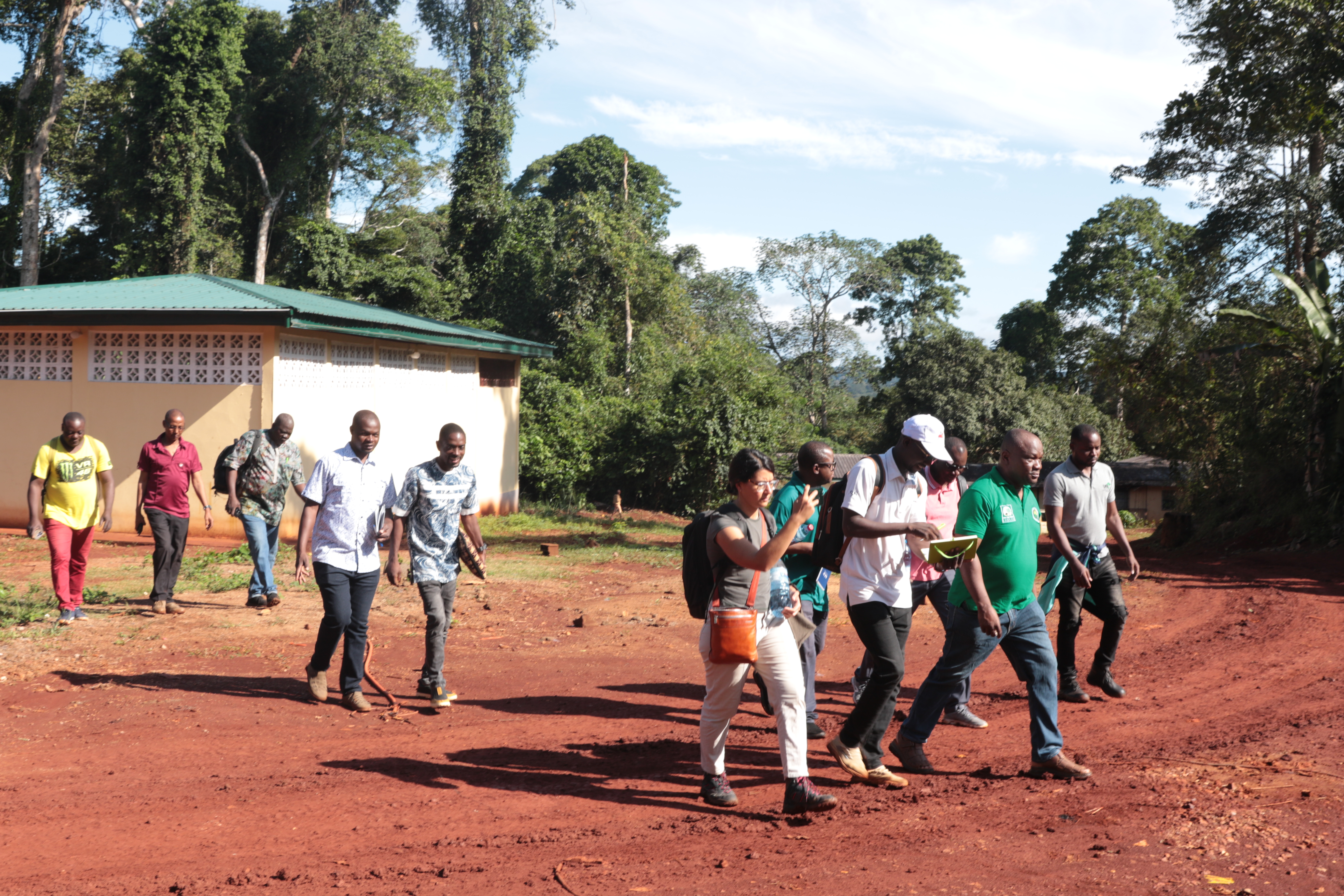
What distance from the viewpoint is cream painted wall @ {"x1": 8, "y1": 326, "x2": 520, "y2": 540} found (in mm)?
14453

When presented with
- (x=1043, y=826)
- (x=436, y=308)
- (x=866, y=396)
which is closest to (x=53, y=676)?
(x=1043, y=826)

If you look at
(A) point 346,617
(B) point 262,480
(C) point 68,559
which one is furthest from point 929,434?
(C) point 68,559

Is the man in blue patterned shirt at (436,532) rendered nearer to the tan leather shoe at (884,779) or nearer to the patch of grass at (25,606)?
the tan leather shoe at (884,779)

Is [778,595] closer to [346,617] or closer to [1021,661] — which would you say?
[1021,661]

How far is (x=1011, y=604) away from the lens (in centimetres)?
537

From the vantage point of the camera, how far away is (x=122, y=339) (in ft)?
49.1

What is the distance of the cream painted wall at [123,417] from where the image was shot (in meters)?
14.5

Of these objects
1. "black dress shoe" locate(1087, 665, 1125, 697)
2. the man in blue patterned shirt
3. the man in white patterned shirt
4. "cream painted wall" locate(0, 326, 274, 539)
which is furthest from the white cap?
"cream painted wall" locate(0, 326, 274, 539)

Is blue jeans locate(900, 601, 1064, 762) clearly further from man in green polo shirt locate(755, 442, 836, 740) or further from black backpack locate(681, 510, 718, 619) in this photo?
black backpack locate(681, 510, 718, 619)

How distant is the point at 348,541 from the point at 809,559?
9.79ft

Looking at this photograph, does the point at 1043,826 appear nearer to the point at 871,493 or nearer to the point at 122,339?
the point at 871,493

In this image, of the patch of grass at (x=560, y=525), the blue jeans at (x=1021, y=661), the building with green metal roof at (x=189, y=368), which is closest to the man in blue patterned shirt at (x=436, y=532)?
the blue jeans at (x=1021, y=661)

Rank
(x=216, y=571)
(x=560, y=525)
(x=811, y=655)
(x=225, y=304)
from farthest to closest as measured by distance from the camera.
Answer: (x=560, y=525) < (x=225, y=304) < (x=216, y=571) < (x=811, y=655)

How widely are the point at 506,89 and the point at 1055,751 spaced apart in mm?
34707
